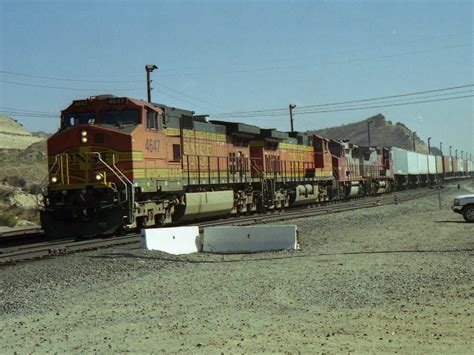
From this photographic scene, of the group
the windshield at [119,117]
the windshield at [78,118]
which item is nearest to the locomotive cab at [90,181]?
the windshield at [119,117]

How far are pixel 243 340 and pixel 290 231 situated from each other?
7.58 m

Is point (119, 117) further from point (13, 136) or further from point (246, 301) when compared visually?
point (13, 136)

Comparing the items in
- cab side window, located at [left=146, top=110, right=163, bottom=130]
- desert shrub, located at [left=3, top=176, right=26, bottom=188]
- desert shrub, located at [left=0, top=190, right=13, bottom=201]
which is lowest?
desert shrub, located at [left=0, top=190, right=13, bottom=201]

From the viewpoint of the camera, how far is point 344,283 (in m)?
9.05

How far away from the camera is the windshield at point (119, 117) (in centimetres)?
1792

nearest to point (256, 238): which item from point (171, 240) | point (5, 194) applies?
point (171, 240)

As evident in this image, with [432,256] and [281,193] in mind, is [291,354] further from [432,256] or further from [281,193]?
[281,193]

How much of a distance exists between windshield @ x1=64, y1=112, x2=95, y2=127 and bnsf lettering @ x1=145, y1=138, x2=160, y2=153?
1.79 meters

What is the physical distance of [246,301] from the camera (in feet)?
26.2

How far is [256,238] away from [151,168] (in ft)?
19.3

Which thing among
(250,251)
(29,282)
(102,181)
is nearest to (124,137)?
(102,181)

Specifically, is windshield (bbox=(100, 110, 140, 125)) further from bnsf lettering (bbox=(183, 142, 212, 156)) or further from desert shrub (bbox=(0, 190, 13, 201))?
desert shrub (bbox=(0, 190, 13, 201))

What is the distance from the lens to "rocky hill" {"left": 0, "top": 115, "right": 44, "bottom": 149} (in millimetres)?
96700

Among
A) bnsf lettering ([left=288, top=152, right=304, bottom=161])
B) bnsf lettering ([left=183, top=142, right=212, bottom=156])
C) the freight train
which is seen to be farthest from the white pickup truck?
bnsf lettering ([left=288, top=152, right=304, bottom=161])
